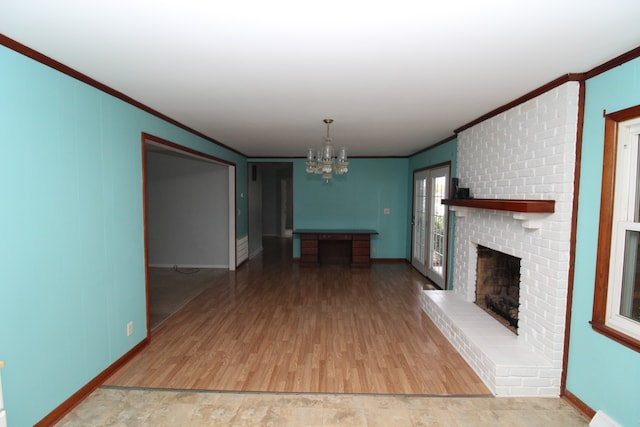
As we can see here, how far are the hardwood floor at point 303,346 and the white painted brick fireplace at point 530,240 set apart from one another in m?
0.25

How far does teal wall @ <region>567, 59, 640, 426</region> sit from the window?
0.20 ft

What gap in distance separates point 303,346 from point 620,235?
262 centimetres

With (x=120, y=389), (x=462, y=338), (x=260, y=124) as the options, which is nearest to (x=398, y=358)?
(x=462, y=338)

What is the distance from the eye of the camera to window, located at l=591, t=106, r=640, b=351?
197 centimetres

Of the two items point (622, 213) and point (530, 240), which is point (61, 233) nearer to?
point (530, 240)

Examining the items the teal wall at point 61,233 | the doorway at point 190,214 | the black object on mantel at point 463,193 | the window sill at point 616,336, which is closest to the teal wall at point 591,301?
the window sill at point 616,336

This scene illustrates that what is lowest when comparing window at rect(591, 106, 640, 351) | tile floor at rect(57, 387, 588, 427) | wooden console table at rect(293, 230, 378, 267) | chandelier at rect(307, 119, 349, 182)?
tile floor at rect(57, 387, 588, 427)

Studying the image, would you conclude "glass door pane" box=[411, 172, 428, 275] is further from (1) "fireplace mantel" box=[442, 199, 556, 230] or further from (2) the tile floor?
(2) the tile floor

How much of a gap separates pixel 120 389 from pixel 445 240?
423cm

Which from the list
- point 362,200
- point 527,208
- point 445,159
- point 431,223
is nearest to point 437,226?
point 431,223

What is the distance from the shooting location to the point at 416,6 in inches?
57.8

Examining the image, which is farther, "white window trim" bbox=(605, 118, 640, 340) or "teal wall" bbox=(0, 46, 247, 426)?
"white window trim" bbox=(605, 118, 640, 340)

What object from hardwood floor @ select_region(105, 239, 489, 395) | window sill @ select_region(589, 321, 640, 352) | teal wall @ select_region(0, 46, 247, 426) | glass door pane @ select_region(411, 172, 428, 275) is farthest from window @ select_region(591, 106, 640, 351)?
glass door pane @ select_region(411, 172, 428, 275)

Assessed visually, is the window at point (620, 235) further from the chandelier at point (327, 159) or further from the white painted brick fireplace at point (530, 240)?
the chandelier at point (327, 159)
